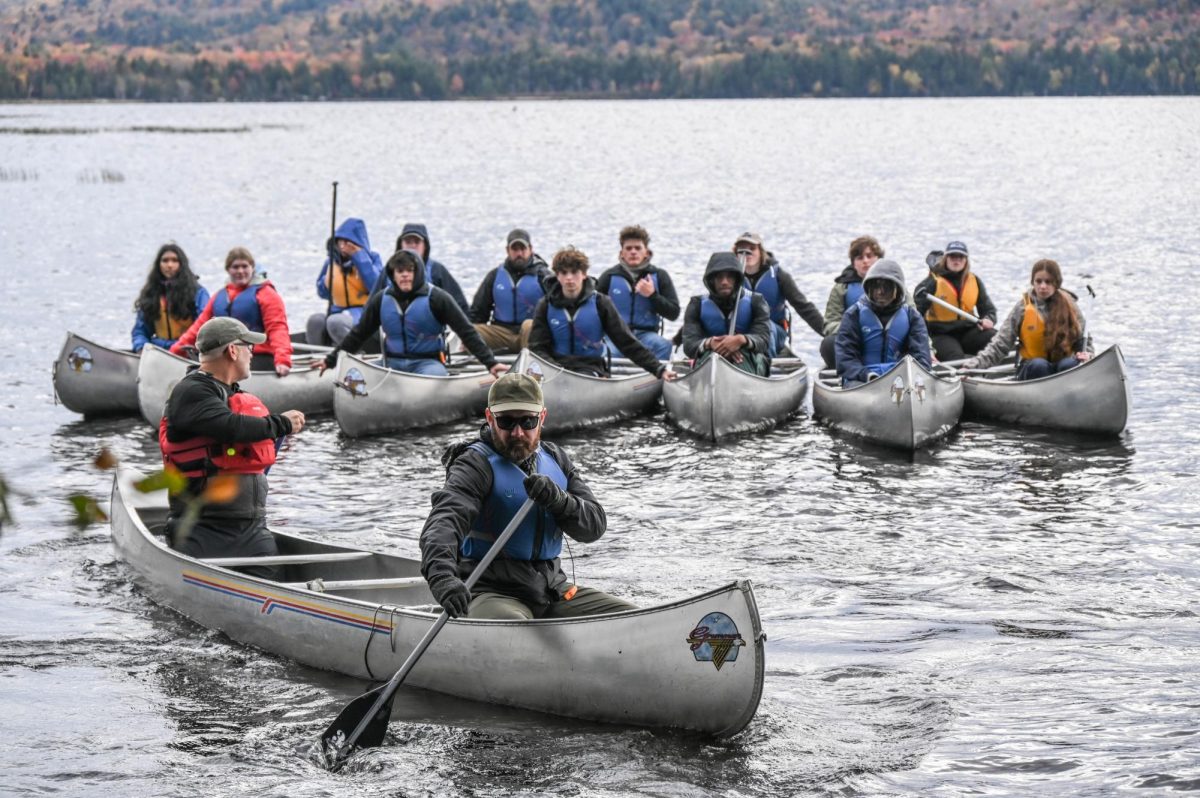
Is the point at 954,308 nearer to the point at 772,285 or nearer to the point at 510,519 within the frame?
the point at 772,285

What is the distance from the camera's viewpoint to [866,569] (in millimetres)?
11086

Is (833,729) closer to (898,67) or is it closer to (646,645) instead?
(646,645)

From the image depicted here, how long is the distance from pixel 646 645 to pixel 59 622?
15.7ft

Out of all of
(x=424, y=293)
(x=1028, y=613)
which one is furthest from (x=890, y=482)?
(x=424, y=293)

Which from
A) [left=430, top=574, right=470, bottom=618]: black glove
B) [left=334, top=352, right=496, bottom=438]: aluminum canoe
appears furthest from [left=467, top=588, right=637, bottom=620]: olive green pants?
[left=334, top=352, right=496, bottom=438]: aluminum canoe

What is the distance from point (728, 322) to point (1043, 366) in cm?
331

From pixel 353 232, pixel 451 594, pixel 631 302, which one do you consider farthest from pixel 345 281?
pixel 451 594

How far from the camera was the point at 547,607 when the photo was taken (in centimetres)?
812

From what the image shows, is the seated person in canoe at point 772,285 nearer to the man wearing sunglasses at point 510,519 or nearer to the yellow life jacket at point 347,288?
the yellow life jacket at point 347,288

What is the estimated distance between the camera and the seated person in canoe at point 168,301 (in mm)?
15602

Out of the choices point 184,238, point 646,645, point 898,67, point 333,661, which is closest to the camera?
point 646,645

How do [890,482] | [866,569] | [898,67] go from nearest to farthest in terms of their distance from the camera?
1. [866,569]
2. [890,482]
3. [898,67]

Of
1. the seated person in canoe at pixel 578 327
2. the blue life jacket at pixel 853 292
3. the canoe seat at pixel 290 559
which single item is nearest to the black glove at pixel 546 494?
the canoe seat at pixel 290 559

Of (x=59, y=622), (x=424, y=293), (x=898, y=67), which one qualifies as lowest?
(x=59, y=622)
